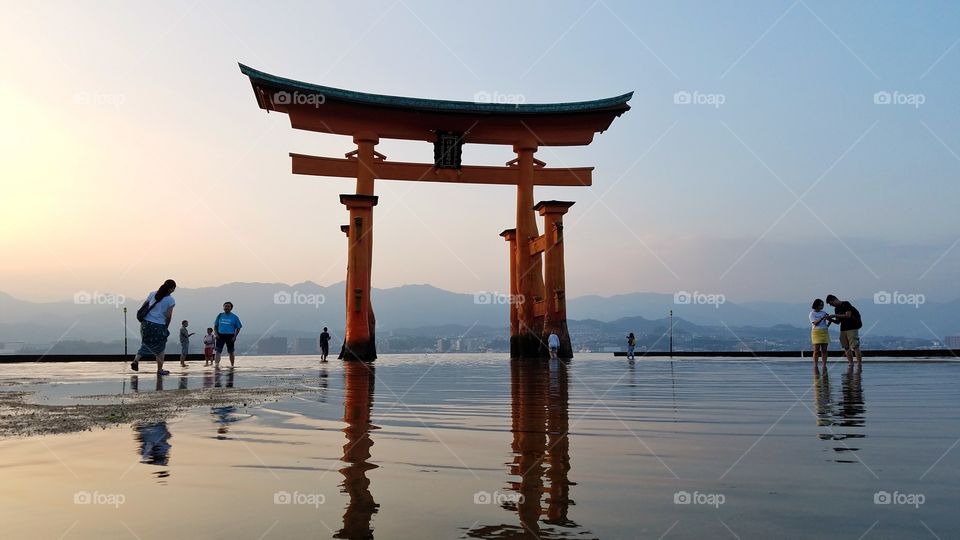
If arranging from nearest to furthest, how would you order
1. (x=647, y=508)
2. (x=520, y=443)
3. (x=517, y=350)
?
(x=647, y=508) < (x=520, y=443) < (x=517, y=350)

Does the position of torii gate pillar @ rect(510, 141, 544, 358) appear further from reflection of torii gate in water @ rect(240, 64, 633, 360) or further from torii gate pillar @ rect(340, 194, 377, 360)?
torii gate pillar @ rect(340, 194, 377, 360)

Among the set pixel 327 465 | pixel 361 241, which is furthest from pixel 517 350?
pixel 327 465

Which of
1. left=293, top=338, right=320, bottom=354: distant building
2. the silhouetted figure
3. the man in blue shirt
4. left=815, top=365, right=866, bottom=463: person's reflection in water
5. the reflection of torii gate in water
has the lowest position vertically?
left=293, top=338, right=320, bottom=354: distant building

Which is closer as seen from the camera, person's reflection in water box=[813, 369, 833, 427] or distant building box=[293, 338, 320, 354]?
person's reflection in water box=[813, 369, 833, 427]

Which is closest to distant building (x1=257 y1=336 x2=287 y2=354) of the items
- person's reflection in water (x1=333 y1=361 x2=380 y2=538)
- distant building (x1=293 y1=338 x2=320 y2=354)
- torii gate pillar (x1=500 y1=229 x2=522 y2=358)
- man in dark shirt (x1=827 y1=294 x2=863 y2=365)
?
distant building (x1=293 y1=338 x2=320 y2=354)

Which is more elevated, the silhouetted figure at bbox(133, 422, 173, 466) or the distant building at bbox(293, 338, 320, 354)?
the silhouetted figure at bbox(133, 422, 173, 466)

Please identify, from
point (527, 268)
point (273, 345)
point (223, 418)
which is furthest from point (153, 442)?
point (273, 345)

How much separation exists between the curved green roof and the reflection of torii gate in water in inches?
1.3

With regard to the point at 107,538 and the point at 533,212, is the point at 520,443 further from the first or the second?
the point at 533,212

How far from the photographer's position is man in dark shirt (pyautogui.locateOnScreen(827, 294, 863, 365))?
36.7 ft

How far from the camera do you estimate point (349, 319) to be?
2052 cm

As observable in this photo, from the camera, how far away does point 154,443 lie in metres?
2.98

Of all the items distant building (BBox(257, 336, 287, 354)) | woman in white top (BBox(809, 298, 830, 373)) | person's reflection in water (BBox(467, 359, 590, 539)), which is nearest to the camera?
person's reflection in water (BBox(467, 359, 590, 539))

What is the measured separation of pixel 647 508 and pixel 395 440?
156cm
